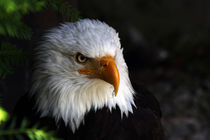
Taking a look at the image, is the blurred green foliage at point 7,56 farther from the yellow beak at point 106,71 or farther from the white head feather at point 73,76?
the yellow beak at point 106,71

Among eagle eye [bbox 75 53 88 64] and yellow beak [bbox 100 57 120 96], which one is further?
eagle eye [bbox 75 53 88 64]

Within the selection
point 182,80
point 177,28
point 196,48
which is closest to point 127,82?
point 182,80

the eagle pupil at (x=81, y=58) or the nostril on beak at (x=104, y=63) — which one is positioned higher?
the eagle pupil at (x=81, y=58)

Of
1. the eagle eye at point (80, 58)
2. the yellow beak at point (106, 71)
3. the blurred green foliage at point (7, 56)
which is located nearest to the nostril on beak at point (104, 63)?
the yellow beak at point (106, 71)

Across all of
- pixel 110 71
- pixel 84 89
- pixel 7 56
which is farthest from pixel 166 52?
pixel 7 56

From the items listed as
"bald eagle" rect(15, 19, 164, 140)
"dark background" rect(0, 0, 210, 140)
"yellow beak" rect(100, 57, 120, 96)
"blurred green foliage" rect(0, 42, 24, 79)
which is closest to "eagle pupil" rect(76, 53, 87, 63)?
"bald eagle" rect(15, 19, 164, 140)

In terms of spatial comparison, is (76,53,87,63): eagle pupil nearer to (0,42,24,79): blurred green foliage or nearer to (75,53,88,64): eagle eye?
(75,53,88,64): eagle eye

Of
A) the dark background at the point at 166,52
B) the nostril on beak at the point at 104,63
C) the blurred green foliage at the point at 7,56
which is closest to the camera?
the blurred green foliage at the point at 7,56
